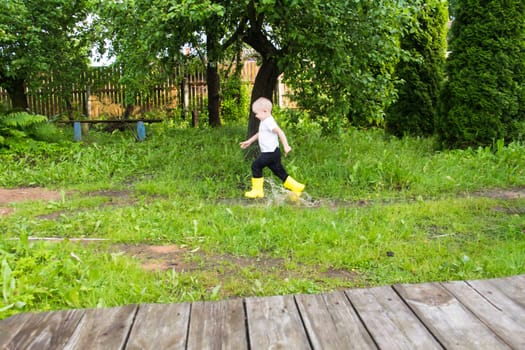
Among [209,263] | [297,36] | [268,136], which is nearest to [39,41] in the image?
[297,36]

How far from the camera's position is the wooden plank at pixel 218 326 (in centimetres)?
241

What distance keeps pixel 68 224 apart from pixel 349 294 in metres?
3.35

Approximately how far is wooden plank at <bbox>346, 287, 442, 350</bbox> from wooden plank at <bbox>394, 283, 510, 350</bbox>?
49mm

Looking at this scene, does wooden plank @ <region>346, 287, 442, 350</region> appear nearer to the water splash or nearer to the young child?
the water splash

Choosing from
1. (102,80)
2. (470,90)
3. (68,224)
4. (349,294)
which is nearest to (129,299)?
(349,294)

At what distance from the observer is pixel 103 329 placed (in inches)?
101

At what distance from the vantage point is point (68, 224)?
5.17m

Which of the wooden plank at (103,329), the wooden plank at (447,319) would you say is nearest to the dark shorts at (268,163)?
the wooden plank at (447,319)

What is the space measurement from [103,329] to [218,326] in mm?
591

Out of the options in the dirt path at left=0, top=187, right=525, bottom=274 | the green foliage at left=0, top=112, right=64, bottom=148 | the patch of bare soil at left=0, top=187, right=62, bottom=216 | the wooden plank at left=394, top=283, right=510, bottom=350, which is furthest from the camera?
the green foliage at left=0, top=112, right=64, bottom=148

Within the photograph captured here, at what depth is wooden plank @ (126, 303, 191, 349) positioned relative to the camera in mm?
2414

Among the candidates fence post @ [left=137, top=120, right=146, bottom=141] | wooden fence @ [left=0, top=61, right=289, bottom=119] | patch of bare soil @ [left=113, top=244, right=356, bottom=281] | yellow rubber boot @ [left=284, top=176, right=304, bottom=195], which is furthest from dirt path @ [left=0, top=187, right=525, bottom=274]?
wooden fence @ [left=0, top=61, right=289, bottom=119]

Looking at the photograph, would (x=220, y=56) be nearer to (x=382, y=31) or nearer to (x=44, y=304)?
(x=382, y=31)

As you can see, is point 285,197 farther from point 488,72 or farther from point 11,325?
point 488,72
